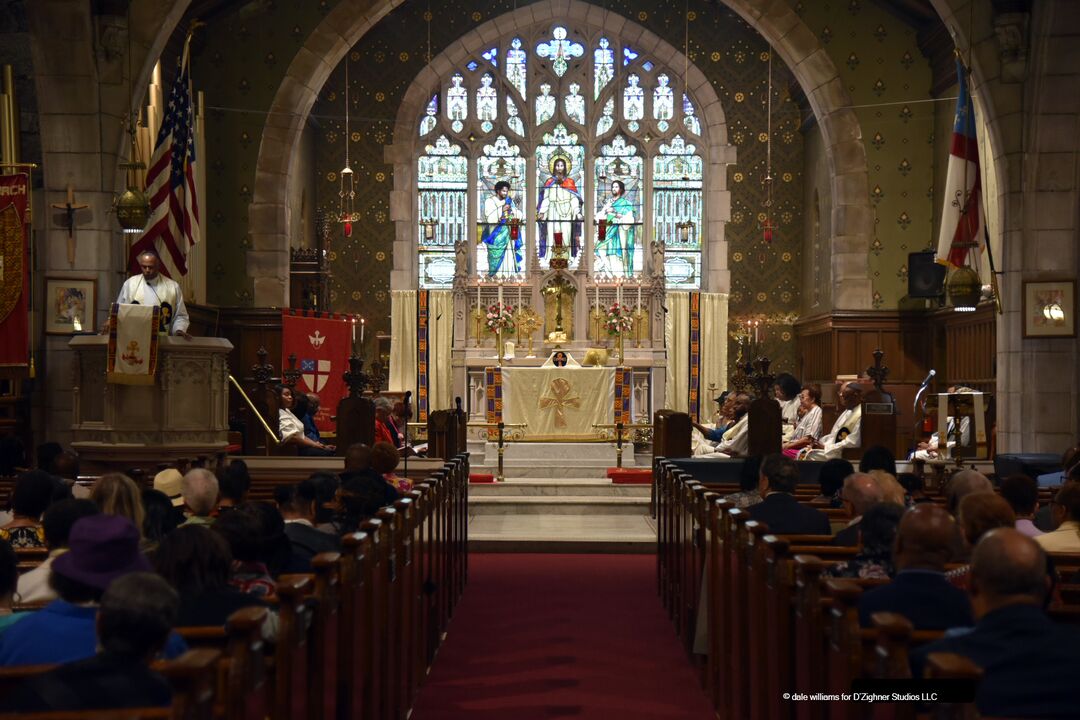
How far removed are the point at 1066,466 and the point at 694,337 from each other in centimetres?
1073

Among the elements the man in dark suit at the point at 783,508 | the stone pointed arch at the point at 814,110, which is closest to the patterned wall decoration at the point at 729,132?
the stone pointed arch at the point at 814,110

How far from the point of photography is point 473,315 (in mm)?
17656

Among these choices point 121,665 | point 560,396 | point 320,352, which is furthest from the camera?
point 320,352

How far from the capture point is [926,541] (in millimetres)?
3494

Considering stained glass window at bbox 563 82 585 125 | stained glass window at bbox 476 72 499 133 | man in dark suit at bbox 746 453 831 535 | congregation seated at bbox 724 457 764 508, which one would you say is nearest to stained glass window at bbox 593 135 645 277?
stained glass window at bbox 563 82 585 125

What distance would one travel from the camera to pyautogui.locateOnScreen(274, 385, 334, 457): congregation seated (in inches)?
449

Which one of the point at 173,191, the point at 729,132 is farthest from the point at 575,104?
the point at 173,191

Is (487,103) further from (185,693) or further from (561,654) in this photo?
(185,693)

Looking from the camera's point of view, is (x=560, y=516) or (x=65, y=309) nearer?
(x=65, y=309)

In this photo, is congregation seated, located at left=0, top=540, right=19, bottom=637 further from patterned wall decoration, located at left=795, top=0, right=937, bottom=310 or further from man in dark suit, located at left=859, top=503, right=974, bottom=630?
patterned wall decoration, located at left=795, top=0, right=937, bottom=310

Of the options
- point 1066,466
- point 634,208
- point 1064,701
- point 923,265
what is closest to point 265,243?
point 634,208

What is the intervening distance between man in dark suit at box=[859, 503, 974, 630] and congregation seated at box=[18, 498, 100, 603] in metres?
2.40

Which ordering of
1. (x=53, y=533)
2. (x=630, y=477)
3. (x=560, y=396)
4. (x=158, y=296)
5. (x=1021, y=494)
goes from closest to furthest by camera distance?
1. (x=53, y=533)
2. (x=1021, y=494)
3. (x=158, y=296)
4. (x=630, y=477)
5. (x=560, y=396)

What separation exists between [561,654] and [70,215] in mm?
7076
